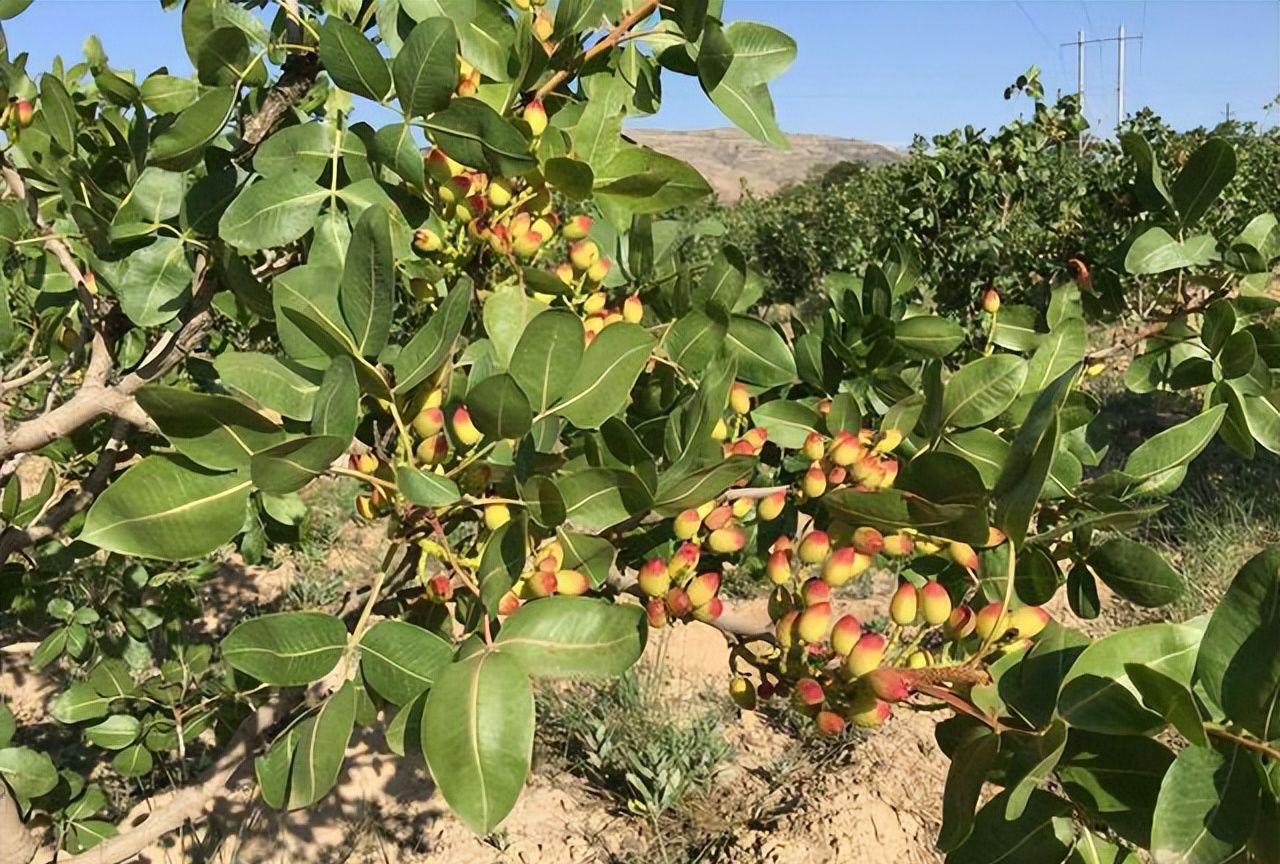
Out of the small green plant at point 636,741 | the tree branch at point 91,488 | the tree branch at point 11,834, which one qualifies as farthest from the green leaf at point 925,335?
the small green plant at point 636,741

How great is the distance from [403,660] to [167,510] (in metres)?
0.15

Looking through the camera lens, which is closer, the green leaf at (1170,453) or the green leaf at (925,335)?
the green leaf at (1170,453)

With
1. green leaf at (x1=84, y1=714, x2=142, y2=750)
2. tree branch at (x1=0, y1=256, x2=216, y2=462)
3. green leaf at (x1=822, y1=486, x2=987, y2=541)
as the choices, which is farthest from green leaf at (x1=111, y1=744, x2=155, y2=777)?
green leaf at (x1=822, y1=486, x2=987, y2=541)

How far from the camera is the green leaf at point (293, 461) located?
17.8 inches

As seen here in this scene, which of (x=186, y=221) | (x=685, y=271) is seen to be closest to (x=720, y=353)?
(x=685, y=271)

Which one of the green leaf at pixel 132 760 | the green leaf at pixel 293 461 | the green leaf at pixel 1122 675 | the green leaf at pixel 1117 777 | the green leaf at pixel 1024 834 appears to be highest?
the green leaf at pixel 293 461

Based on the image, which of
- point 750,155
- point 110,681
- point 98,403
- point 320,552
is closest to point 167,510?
point 98,403

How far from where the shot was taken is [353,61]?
59 cm

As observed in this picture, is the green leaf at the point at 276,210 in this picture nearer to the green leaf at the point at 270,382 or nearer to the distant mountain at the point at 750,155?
the green leaf at the point at 270,382

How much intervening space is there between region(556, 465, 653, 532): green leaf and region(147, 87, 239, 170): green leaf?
30 cm

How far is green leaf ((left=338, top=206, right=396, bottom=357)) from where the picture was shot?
1.67 ft

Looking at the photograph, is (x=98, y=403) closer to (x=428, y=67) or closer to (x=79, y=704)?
(x=428, y=67)

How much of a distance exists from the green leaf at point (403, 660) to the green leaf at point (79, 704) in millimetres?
1005

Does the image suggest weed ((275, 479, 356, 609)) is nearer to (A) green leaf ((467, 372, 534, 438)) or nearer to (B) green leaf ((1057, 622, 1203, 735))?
(A) green leaf ((467, 372, 534, 438))
